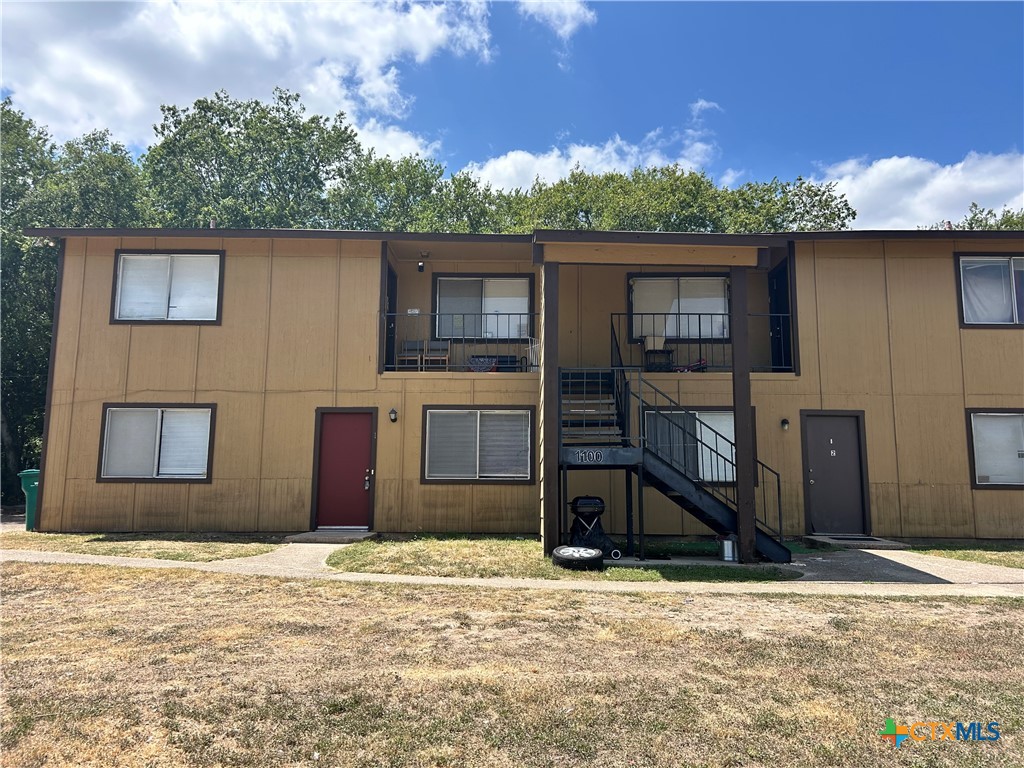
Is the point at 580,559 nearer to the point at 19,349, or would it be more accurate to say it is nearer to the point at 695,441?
the point at 695,441

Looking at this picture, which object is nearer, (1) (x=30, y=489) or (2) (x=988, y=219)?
(1) (x=30, y=489)

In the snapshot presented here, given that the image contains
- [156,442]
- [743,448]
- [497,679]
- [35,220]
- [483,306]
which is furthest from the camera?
[35,220]

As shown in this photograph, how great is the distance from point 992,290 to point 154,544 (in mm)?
14922

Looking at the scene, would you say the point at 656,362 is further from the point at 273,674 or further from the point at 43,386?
the point at 43,386

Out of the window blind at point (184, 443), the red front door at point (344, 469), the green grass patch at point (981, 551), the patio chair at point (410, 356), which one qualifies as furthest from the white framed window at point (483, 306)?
the green grass patch at point (981, 551)

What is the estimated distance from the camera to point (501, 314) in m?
12.6

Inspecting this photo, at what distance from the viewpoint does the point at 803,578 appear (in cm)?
755

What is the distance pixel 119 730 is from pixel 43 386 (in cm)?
1940

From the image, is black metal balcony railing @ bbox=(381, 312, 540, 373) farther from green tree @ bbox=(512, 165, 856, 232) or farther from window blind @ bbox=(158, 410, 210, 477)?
green tree @ bbox=(512, 165, 856, 232)

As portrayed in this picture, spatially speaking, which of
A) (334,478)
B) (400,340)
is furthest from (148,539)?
(400,340)

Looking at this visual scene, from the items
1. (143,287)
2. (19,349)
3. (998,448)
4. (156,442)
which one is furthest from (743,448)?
(19,349)

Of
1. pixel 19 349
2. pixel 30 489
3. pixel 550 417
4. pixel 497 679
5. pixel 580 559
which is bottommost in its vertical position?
pixel 497 679

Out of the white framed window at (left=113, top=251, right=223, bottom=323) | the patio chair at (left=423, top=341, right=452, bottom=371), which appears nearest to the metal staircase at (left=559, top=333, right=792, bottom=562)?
the patio chair at (left=423, top=341, right=452, bottom=371)

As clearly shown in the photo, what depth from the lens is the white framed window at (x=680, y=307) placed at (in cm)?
1244
